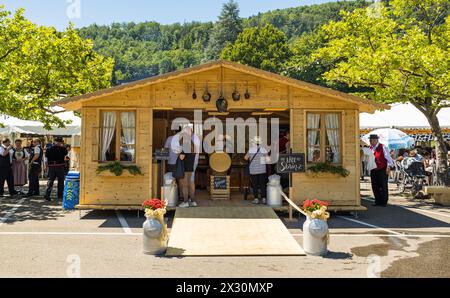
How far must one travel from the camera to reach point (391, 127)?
21.5 meters

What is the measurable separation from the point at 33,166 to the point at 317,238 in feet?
32.8

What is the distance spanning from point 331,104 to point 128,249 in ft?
19.7

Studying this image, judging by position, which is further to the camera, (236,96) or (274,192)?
(236,96)

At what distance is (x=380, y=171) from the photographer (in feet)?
40.3

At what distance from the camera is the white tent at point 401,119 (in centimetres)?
2147

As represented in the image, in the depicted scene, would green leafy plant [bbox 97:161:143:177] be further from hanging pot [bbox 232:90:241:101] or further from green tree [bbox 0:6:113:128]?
green tree [bbox 0:6:113:128]

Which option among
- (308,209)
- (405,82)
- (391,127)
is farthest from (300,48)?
(308,209)

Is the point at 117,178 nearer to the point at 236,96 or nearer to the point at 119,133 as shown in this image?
the point at 119,133

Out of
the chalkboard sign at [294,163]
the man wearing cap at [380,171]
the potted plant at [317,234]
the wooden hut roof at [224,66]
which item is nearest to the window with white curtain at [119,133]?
the wooden hut roof at [224,66]

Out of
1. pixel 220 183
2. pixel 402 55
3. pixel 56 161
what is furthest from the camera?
pixel 402 55

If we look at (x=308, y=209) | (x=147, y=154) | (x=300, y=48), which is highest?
(x=300, y=48)

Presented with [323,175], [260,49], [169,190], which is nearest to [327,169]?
[323,175]
